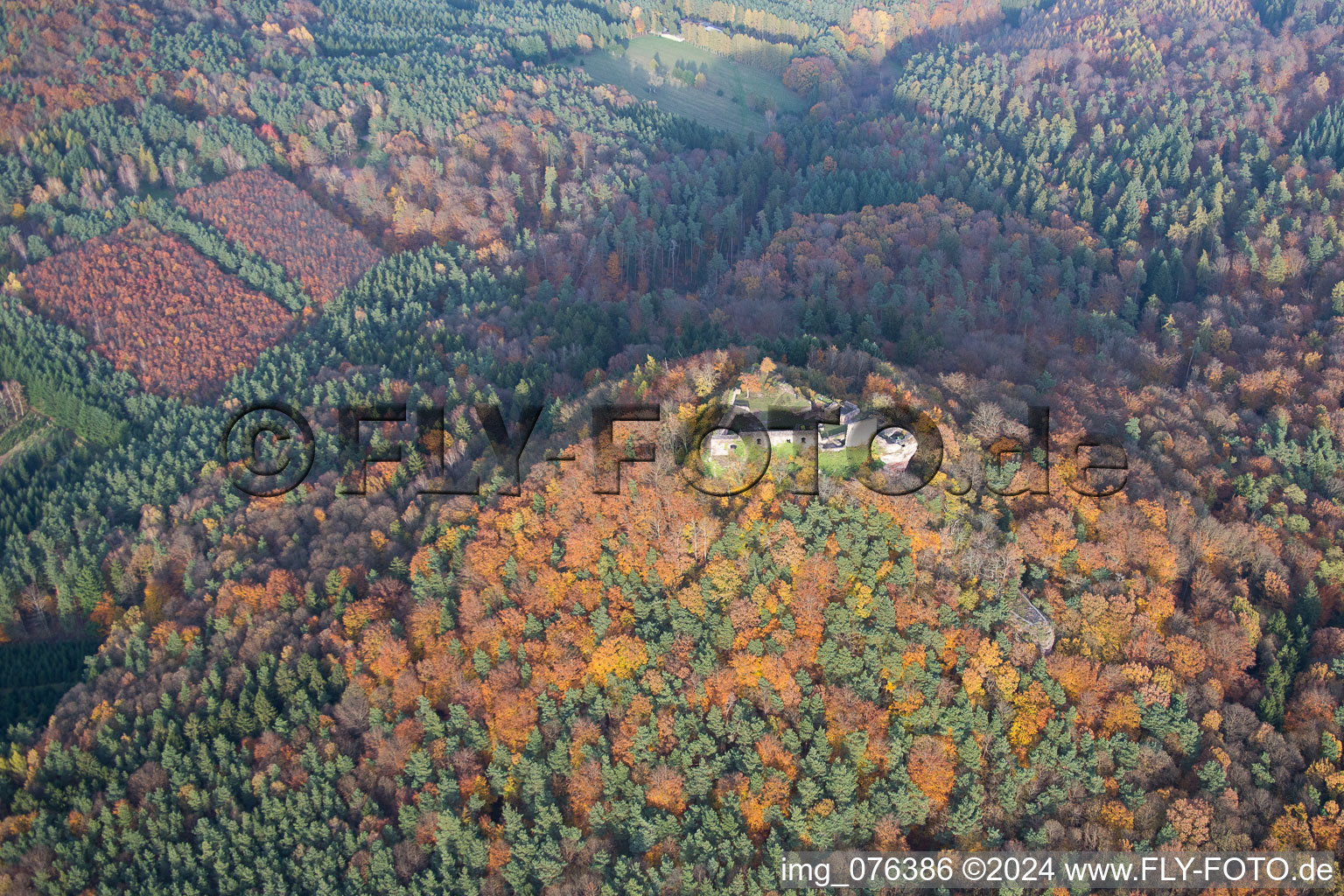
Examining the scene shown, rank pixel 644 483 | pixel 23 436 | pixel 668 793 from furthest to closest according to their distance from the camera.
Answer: pixel 23 436 → pixel 644 483 → pixel 668 793

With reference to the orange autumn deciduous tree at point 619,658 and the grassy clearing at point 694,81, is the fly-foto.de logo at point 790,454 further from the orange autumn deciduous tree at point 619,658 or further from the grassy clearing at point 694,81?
the grassy clearing at point 694,81

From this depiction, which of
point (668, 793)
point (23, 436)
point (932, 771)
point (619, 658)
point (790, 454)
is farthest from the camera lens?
point (23, 436)

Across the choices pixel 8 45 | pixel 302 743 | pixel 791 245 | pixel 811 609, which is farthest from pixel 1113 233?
pixel 8 45

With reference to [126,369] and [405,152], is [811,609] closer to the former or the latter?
[126,369]

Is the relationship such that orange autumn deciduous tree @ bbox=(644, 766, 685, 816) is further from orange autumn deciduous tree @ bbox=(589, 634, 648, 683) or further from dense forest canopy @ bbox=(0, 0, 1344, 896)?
orange autumn deciduous tree @ bbox=(589, 634, 648, 683)

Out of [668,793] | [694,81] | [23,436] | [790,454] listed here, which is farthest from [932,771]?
[694,81]

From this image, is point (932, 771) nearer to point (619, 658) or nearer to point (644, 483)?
point (619, 658)

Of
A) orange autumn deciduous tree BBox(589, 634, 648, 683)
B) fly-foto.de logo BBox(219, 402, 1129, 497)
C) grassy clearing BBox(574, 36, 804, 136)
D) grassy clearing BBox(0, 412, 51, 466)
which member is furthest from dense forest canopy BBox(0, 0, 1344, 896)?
grassy clearing BBox(574, 36, 804, 136)
